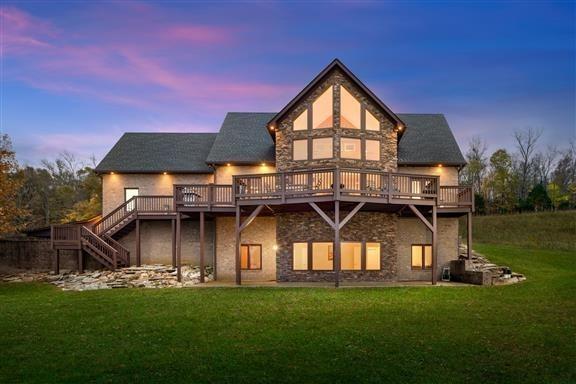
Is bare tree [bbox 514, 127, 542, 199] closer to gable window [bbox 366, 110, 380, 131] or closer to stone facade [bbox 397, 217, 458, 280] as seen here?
stone facade [bbox 397, 217, 458, 280]

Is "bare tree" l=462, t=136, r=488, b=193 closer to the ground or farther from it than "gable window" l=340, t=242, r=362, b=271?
farther from it

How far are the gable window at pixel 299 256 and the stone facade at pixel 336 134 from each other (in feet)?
13.2

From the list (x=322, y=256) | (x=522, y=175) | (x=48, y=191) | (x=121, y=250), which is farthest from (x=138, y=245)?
(x=522, y=175)

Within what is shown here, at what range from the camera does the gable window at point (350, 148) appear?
20.5m

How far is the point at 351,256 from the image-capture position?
2058 centimetres

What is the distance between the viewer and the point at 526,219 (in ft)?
139

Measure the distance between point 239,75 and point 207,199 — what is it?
20454mm

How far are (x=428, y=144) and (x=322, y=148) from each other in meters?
7.70

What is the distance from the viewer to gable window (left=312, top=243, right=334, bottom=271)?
807 inches

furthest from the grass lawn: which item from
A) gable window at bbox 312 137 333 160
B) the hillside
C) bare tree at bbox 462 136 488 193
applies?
bare tree at bbox 462 136 488 193

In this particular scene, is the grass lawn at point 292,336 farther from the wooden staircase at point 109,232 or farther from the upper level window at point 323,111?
the upper level window at point 323,111

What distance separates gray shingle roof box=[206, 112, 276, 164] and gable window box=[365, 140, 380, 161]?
5.40m

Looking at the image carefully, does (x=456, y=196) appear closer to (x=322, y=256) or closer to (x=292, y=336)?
(x=322, y=256)

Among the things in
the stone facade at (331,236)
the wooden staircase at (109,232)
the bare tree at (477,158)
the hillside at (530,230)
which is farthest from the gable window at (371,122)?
the bare tree at (477,158)
